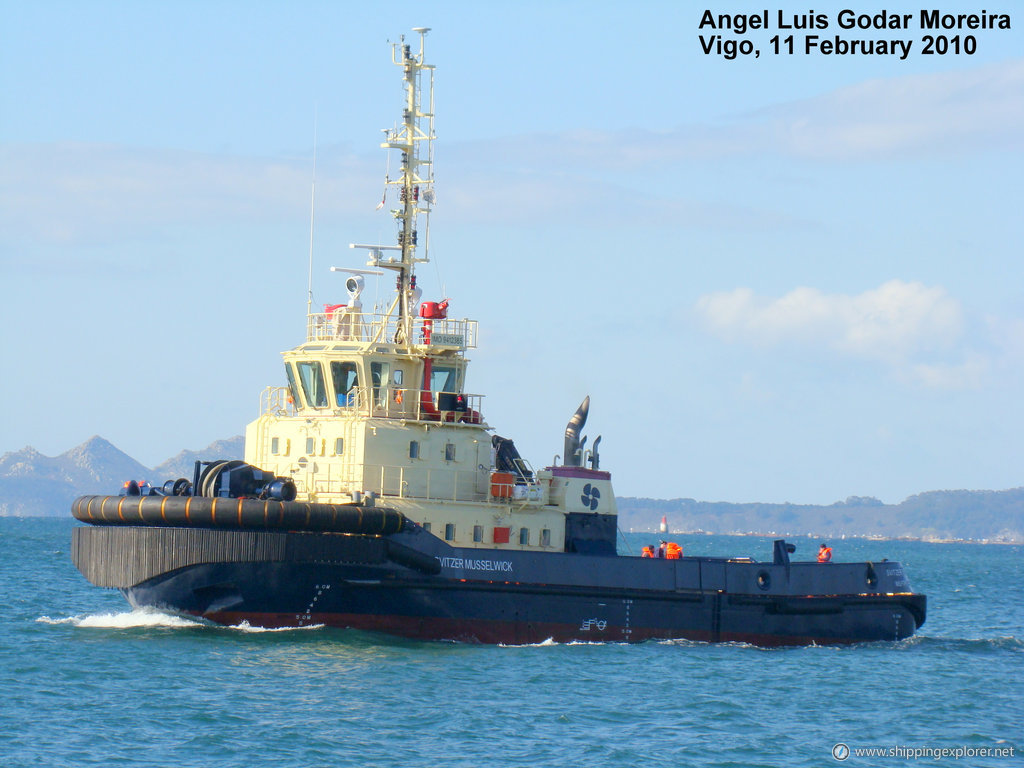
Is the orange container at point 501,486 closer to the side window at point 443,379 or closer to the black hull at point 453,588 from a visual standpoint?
the black hull at point 453,588

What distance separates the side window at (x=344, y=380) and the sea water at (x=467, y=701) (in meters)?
4.10

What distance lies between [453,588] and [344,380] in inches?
165

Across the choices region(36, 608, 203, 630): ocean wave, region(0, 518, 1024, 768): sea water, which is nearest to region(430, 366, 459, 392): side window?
region(0, 518, 1024, 768): sea water

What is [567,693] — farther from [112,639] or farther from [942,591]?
[942,591]

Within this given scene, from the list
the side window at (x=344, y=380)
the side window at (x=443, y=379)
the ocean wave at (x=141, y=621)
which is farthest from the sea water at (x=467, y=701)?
the side window at (x=443, y=379)

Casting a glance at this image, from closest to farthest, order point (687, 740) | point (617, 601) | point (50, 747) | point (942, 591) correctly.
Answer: point (50, 747) → point (687, 740) → point (617, 601) → point (942, 591)

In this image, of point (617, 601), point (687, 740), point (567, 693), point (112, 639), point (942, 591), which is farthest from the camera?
point (942, 591)

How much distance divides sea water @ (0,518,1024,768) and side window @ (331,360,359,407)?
4098 millimetres

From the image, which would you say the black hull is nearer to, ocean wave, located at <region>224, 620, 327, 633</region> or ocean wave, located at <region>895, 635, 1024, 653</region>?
ocean wave, located at <region>224, 620, 327, 633</region>

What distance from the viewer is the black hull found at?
73.6ft

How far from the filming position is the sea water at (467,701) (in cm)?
1678

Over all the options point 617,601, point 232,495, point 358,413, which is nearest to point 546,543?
point 617,601

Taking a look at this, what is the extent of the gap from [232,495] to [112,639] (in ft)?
10.1

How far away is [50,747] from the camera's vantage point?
53.6ft
